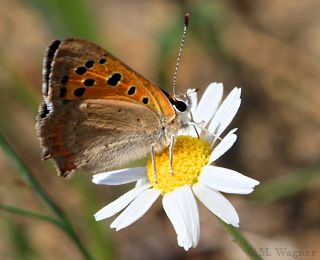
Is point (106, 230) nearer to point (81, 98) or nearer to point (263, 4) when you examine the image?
point (81, 98)

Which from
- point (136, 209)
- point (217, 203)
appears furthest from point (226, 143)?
point (136, 209)

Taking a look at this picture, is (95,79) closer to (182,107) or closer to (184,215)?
(182,107)

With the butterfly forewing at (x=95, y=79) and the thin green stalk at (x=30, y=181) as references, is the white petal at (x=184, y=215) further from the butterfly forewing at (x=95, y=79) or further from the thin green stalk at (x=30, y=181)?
the thin green stalk at (x=30, y=181)

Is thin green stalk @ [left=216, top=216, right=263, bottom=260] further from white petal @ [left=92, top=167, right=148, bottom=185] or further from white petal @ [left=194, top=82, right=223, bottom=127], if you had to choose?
white petal @ [left=194, top=82, right=223, bottom=127]

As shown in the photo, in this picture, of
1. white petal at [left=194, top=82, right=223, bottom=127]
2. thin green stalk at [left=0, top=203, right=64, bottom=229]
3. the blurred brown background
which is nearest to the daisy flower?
Answer: white petal at [left=194, top=82, right=223, bottom=127]

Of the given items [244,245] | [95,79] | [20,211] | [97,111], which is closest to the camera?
[244,245]

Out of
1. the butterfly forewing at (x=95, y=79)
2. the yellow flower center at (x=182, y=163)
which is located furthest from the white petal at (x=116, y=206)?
the butterfly forewing at (x=95, y=79)
